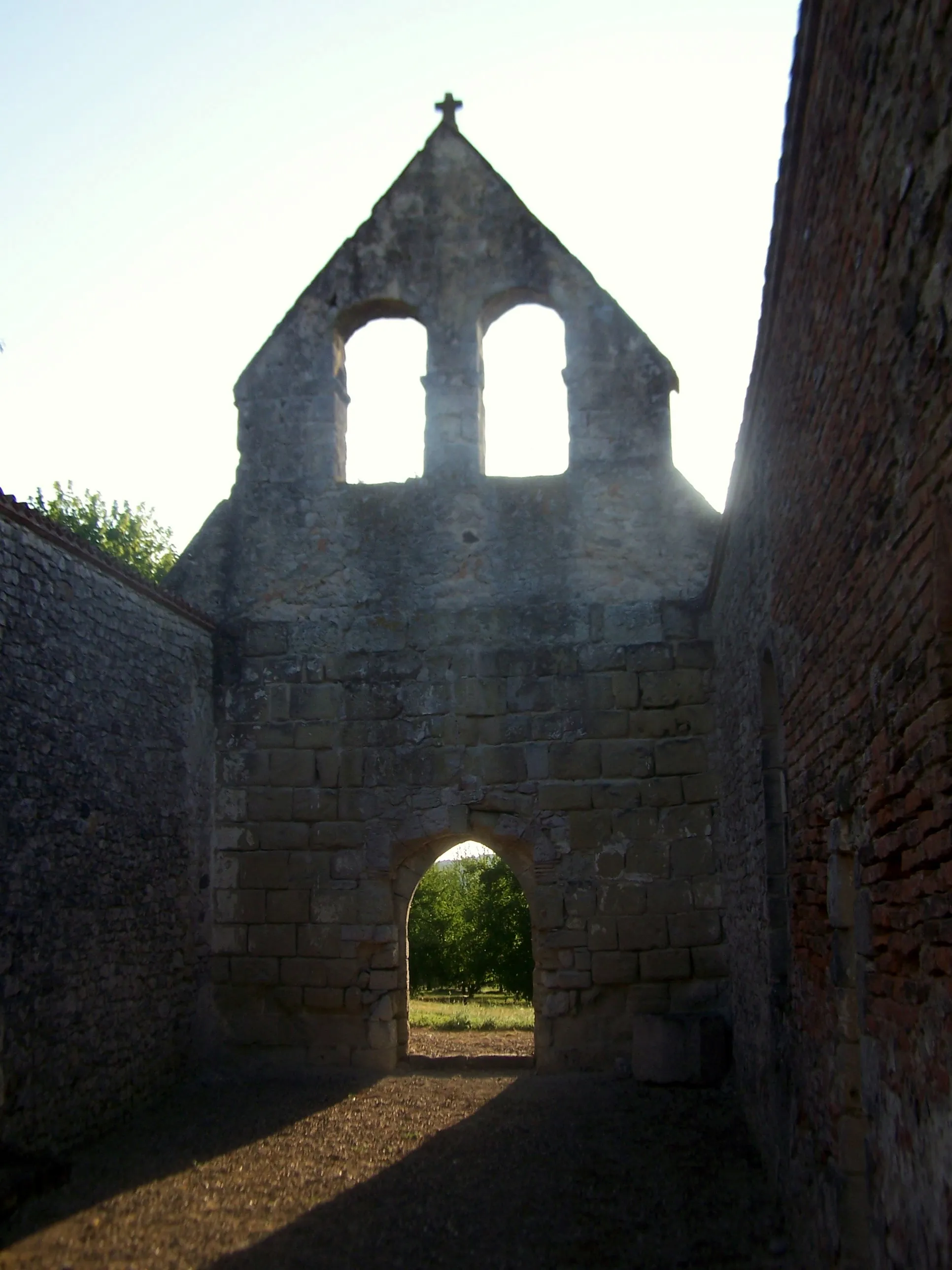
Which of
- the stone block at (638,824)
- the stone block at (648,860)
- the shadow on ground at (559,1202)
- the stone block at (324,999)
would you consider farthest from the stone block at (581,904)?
the stone block at (324,999)

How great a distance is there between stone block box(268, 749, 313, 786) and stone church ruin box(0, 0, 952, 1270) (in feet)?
0.11

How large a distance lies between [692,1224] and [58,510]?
55.4 feet

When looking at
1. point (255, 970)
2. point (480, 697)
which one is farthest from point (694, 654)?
point (255, 970)

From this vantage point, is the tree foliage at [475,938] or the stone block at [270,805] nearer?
the stone block at [270,805]

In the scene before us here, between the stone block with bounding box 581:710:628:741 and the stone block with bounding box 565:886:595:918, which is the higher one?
the stone block with bounding box 581:710:628:741

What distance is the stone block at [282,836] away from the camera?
9641 millimetres

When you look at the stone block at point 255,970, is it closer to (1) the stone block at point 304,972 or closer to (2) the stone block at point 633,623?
(1) the stone block at point 304,972

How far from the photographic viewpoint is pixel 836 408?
12.8 ft

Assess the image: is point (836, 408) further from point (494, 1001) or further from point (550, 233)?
point (494, 1001)

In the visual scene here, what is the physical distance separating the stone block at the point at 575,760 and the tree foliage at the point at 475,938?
11.4m

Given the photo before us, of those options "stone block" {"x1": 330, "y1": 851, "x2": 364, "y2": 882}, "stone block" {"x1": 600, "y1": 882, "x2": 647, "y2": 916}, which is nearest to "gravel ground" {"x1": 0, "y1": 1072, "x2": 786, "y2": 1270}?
"stone block" {"x1": 600, "y1": 882, "x2": 647, "y2": 916}

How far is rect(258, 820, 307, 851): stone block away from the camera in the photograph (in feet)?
31.6

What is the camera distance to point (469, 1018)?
45.9ft

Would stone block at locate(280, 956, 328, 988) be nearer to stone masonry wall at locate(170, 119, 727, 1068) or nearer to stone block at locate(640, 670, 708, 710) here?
stone masonry wall at locate(170, 119, 727, 1068)
